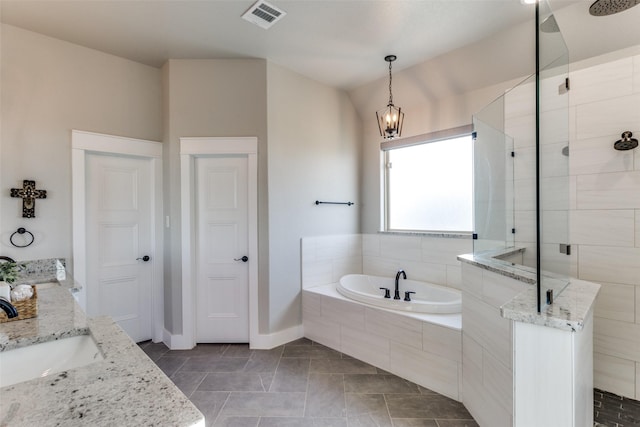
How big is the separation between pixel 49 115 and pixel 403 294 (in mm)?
3697

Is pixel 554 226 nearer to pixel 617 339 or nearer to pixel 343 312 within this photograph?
pixel 617 339

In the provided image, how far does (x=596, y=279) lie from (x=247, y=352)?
9.60 ft

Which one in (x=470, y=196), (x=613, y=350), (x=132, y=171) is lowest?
(x=613, y=350)

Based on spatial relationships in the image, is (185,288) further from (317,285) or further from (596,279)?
(596,279)

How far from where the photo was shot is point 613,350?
2.11 meters

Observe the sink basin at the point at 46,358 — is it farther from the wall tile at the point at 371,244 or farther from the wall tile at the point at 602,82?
the wall tile at the point at 602,82

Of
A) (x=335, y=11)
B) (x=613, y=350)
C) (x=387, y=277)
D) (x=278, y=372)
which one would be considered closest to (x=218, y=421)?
(x=278, y=372)

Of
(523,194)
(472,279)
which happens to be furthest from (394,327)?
(523,194)

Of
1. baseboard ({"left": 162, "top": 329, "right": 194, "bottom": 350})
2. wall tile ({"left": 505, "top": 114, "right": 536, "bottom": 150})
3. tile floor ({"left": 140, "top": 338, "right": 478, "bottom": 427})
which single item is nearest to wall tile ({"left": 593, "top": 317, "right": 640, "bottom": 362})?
tile floor ({"left": 140, "top": 338, "right": 478, "bottom": 427})

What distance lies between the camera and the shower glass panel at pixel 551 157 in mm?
1319

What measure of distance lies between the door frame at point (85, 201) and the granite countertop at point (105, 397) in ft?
6.12

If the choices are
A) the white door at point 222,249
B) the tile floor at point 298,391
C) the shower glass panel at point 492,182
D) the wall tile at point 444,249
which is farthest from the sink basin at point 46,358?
the wall tile at point 444,249

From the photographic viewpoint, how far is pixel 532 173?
5.52 feet

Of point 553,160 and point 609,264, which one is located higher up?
point 553,160
